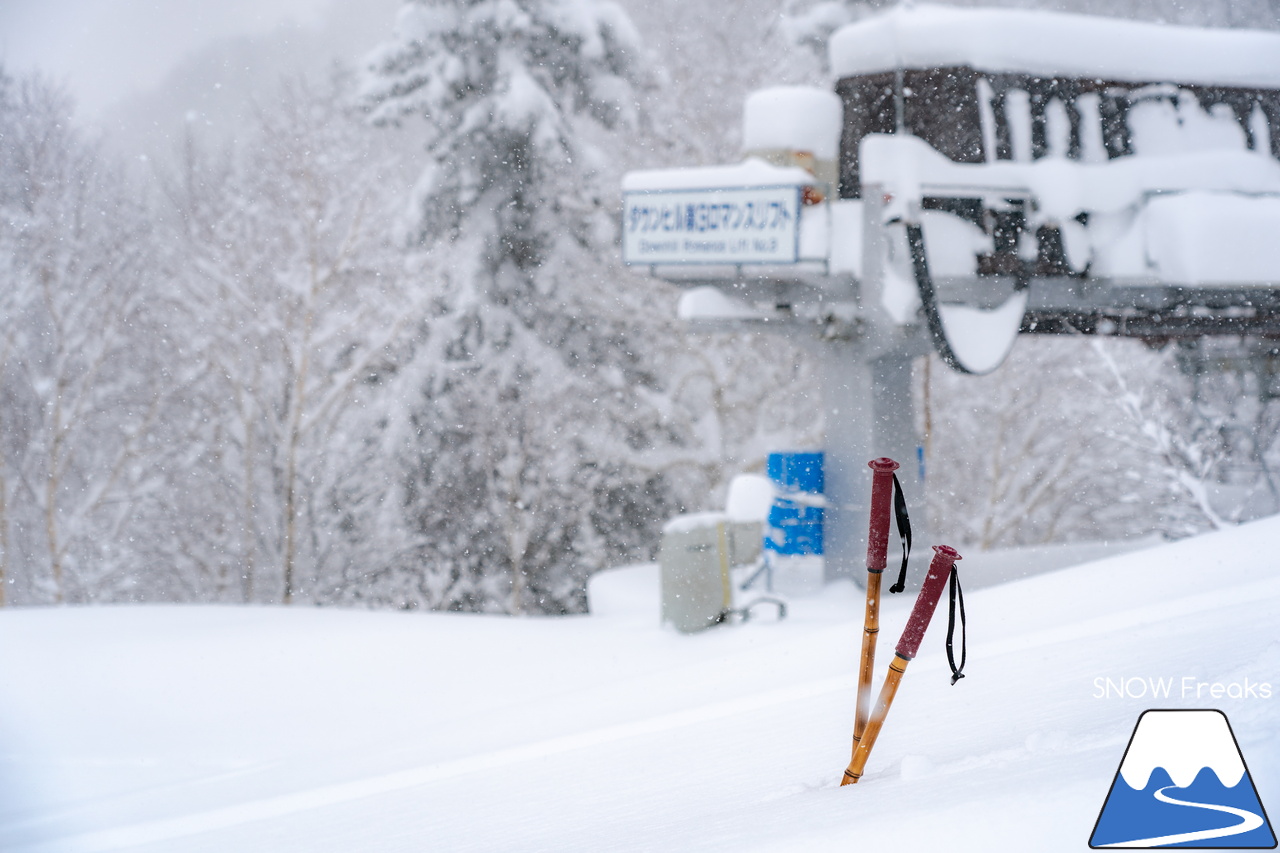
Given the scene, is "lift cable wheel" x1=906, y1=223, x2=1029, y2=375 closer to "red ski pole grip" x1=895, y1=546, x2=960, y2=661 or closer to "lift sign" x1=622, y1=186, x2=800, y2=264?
"lift sign" x1=622, y1=186, x2=800, y2=264

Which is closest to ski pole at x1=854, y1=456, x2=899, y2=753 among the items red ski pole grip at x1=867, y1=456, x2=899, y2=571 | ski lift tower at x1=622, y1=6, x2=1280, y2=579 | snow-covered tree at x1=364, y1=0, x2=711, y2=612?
red ski pole grip at x1=867, y1=456, x2=899, y2=571

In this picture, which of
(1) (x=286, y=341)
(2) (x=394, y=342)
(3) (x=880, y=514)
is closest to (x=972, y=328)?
(3) (x=880, y=514)

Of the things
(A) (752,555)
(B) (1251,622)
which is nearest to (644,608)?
(A) (752,555)

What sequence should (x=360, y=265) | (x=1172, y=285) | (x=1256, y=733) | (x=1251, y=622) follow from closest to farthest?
(x=1256, y=733) → (x=1251, y=622) → (x=1172, y=285) → (x=360, y=265)

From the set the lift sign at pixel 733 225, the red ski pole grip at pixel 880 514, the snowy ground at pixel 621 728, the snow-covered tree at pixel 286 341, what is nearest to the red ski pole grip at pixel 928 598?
the red ski pole grip at pixel 880 514

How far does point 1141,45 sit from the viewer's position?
31.5 ft

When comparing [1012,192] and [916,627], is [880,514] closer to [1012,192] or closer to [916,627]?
[916,627]

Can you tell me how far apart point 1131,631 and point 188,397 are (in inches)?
738

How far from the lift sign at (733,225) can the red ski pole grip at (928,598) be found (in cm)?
797

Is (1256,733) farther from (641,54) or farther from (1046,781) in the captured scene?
(641,54)

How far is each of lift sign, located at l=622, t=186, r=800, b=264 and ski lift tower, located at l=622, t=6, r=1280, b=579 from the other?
0.06ft

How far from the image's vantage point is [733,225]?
31.5ft

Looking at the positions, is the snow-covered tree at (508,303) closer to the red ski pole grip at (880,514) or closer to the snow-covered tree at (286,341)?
the snow-covered tree at (286,341)

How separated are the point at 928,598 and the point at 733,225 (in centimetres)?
820
